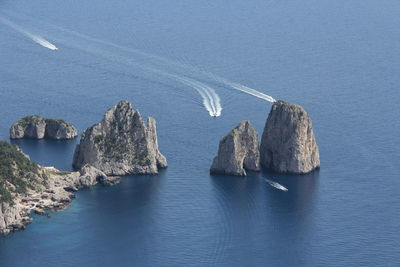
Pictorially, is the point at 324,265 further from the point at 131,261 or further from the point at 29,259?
the point at 29,259

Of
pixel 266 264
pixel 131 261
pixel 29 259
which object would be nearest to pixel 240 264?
pixel 266 264

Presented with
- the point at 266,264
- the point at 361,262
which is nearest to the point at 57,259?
the point at 266,264

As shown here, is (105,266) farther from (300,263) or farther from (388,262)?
(388,262)

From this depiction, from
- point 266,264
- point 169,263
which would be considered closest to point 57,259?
point 169,263

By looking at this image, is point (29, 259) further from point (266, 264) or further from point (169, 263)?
point (266, 264)

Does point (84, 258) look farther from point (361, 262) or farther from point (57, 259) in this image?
point (361, 262)

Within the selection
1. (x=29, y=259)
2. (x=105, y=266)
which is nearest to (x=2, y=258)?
(x=29, y=259)
